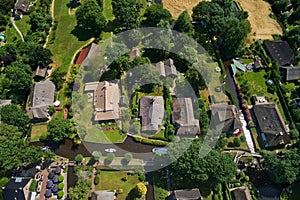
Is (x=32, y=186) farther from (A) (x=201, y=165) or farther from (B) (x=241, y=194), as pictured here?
(B) (x=241, y=194)

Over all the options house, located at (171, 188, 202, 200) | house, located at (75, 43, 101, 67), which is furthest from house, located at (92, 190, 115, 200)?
house, located at (75, 43, 101, 67)

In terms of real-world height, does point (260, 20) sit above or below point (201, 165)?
above

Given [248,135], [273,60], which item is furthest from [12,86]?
[273,60]

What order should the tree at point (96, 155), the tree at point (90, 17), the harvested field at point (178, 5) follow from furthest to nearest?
the harvested field at point (178, 5) → the tree at point (90, 17) → the tree at point (96, 155)

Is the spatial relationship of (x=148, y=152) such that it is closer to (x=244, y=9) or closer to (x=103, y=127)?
(x=103, y=127)

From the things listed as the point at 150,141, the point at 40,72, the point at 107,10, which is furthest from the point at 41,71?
the point at 150,141

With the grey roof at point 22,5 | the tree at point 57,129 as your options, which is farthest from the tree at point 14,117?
the grey roof at point 22,5

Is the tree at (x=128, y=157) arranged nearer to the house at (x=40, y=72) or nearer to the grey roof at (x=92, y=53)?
the grey roof at (x=92, y=53)

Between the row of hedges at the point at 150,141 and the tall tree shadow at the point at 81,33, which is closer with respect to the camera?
the row of hedges at the point at 150,141
